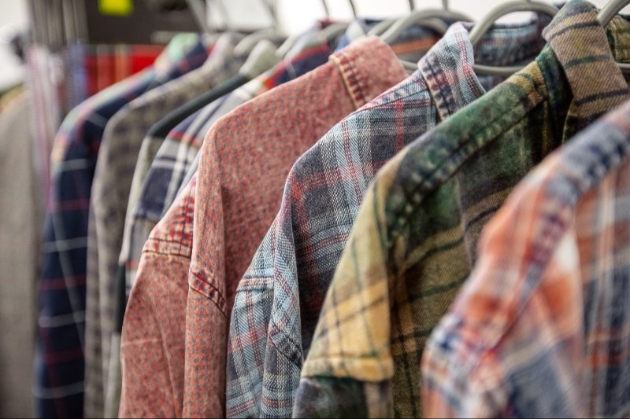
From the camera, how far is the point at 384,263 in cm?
28

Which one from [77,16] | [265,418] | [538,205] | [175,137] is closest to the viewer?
[538,205]

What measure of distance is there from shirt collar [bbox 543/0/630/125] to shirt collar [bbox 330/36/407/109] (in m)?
0.16

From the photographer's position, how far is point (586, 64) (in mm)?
354

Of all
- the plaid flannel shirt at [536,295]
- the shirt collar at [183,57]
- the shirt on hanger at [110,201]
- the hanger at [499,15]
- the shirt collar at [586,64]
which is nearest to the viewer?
the plaid flannel shirt at [536,295]

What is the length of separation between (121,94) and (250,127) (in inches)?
13.3

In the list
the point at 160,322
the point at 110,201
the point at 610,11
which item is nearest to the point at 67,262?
the point at 110,201

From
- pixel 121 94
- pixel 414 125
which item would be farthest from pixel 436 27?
pixel 121 94

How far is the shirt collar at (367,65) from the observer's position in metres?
0.50

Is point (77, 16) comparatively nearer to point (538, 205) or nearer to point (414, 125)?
point (414, 125)

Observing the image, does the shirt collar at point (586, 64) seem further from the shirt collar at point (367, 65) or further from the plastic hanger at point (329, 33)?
the plastic hanger at point (329, 33)

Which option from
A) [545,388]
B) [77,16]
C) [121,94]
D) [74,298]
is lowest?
[74,298]

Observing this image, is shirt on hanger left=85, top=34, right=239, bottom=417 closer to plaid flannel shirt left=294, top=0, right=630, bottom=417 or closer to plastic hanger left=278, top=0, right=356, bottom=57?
plastic hanger left=278, top=0, right=356, bottom=57

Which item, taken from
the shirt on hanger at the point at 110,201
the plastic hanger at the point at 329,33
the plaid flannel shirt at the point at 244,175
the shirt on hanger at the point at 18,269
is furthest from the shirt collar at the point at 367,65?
the shirt on hanger at the point at 18,269

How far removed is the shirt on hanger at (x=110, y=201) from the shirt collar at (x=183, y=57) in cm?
6
